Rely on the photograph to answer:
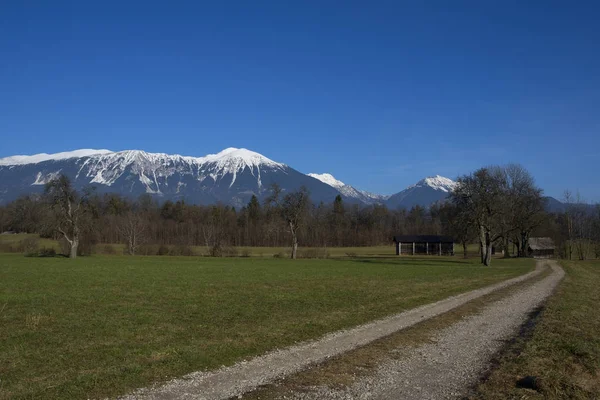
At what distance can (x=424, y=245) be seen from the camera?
386 ft

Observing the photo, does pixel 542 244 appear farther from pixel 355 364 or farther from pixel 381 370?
pixel 381 370

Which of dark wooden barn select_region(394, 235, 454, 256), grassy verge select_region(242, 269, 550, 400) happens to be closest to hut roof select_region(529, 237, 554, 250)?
dark wooden barn select_region(394, 235, 454, 256)

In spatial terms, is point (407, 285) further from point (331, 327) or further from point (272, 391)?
point (272, 391)

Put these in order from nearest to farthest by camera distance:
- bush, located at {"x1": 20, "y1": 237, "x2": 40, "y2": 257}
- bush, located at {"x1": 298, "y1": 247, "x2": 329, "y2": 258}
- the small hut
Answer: bush, located at {"x1": 20, "y1": 237, "x2": 40, "y2": 257}
bush, located at {"x1": 298, "y1": 247, "x2": 329, "y2": 258}
the small hut

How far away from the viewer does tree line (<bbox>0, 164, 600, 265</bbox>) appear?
2589 inches

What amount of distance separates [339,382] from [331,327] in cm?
626

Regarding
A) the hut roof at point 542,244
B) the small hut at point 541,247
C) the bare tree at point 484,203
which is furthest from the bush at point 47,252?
the hut roof at point 542,244

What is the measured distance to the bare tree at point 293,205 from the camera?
83.2 meters

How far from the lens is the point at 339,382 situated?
30.4 ft

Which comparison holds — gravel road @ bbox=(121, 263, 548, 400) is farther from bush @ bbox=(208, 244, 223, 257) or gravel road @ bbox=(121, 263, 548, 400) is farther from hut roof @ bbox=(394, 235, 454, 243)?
hut roof @ bbox=(394, 235, 454, 243)

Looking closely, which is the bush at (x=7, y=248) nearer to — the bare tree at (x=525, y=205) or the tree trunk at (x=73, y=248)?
the tree trunk at (x=73, y=248)

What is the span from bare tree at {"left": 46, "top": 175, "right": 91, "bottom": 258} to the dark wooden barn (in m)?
71.5

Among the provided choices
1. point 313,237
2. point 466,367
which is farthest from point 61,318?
point 313,237

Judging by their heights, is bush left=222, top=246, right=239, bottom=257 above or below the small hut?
below
